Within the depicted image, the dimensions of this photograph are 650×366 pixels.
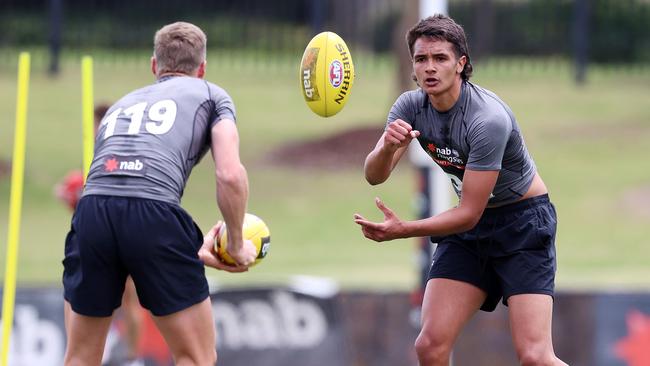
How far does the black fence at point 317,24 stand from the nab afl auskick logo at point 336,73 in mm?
13939

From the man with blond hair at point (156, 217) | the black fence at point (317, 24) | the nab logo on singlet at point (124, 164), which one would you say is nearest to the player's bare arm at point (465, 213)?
the man with blond hair at point (156, 217)

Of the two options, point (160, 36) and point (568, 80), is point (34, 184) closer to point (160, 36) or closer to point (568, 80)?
point (568, 80)

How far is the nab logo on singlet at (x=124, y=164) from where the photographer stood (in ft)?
19.9

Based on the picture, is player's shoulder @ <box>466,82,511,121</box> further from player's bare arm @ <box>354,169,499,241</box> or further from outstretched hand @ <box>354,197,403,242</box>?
outstretched hand @ <box>354,197,403,242</box>

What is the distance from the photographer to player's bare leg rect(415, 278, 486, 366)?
6.38m

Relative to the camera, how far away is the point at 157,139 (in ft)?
20.1

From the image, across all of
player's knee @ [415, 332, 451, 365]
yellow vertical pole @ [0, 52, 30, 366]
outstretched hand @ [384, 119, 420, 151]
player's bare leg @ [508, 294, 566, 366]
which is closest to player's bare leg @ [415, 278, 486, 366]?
player's knee @ [415, 332, 451, 365]

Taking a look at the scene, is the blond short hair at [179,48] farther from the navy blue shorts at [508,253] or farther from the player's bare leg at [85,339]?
the navy blue shorts at [508,253]

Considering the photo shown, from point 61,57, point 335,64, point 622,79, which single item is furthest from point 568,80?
point 335,64

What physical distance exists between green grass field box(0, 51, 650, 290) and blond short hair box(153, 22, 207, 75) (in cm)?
769

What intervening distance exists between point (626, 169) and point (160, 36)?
47.3 ft

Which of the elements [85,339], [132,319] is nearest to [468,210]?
[85,339]

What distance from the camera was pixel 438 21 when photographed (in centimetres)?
618

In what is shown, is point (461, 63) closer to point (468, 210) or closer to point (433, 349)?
point (468, 210)
